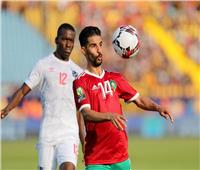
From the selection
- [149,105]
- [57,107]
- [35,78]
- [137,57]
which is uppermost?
[35,78]

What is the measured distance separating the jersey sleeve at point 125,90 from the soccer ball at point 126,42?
50 cm

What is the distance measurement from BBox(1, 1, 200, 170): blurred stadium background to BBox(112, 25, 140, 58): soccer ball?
16.1 m

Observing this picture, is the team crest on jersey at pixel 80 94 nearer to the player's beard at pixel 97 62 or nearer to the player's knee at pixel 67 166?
the player's beard at pixel 97 62

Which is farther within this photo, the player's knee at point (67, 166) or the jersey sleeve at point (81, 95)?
the player's knee at point (67, 166)

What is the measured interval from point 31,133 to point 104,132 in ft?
67.1

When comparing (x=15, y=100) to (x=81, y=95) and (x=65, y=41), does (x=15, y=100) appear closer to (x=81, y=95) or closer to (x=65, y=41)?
(x=65, y=41)

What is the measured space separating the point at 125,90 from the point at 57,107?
1734 millimetres

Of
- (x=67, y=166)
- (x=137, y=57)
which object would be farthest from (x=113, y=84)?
(x=137, y=57)

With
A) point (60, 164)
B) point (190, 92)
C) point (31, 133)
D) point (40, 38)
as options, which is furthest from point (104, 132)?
point (40, 38)

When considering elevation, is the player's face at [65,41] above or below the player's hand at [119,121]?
above

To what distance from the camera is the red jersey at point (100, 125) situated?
742 cm

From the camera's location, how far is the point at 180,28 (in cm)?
3528

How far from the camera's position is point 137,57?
33062mm

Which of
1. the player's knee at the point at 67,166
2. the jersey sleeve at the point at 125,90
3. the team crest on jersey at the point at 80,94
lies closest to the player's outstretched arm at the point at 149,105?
the jersey sleeve at the point at 125,90
